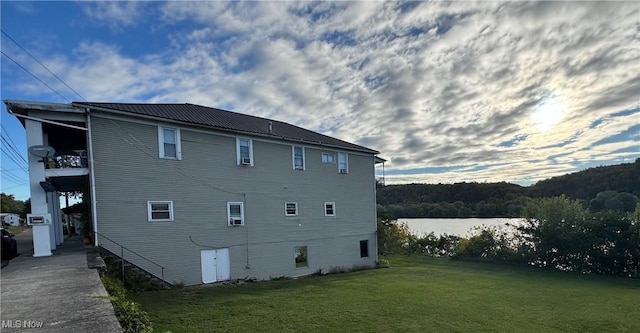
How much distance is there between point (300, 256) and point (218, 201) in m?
6.26

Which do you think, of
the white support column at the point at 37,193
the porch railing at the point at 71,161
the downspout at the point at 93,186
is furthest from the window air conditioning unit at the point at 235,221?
the white support column at the point at 37,193

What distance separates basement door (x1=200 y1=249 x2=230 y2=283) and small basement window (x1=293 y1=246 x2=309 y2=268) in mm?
3810

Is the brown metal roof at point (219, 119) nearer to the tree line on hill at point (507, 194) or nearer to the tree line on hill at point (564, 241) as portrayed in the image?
the tree line on hill at point (507, 194)

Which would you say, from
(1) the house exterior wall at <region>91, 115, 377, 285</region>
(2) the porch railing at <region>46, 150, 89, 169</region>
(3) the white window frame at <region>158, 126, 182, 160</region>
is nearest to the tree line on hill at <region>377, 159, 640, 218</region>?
(1) the house exterior wall at <region>91, 115, 377, 285</region>

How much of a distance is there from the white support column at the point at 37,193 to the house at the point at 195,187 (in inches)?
1.2

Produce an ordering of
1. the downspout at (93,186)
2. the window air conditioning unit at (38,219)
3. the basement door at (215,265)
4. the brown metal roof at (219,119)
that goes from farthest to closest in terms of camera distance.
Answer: the basement door at (215,265) → the brown metal roof at (219,119) → the downspout at (93,186) → the window air conditioning unit at (38,219)

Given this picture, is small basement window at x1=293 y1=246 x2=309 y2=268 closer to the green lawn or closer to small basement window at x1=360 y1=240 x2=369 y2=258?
the green lawn

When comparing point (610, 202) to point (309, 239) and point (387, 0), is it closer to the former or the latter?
point (309, 239)

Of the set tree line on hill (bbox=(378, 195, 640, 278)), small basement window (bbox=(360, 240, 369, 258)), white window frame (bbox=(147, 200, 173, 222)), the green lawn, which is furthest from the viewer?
small basement window (bbox=(360, 240, 369, 258))

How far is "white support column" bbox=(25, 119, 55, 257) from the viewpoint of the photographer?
10.6 m

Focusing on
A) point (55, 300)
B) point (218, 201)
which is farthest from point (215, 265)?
point (55, 300)

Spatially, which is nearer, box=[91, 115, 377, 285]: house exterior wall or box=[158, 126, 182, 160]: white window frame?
box=[91, 115, 377, 285]: house exterior wall

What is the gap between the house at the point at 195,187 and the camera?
11.5 metres

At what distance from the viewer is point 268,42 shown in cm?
1351
